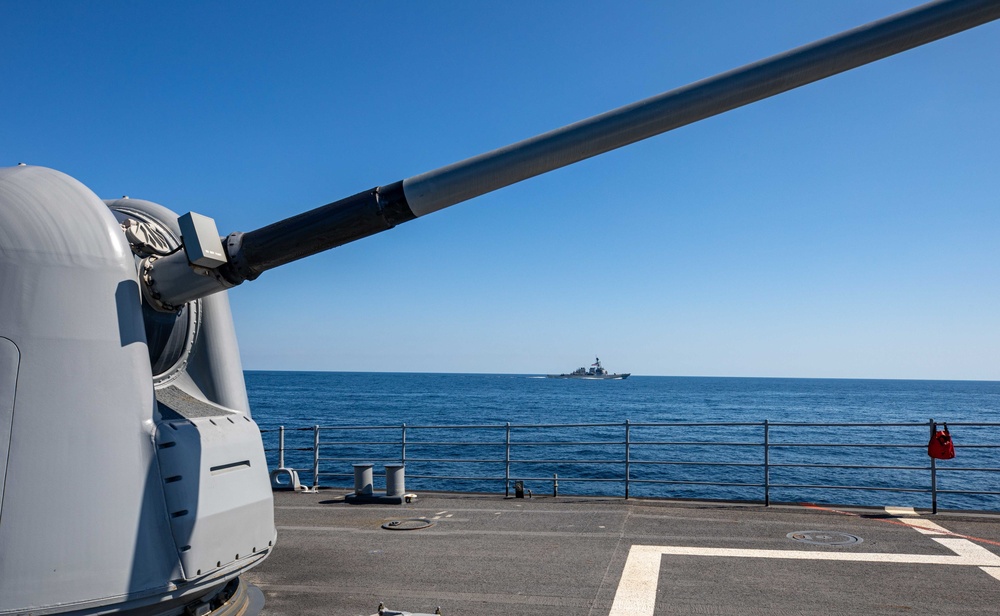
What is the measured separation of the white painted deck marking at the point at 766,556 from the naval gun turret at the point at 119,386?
3.33 m

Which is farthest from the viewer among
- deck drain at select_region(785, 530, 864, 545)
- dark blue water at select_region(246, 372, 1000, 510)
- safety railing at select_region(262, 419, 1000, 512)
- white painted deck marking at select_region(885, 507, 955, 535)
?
safety railing at select_region(262, 419, 1000, 512)

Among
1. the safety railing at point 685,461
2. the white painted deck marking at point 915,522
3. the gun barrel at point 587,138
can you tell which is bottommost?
the safety railing at point 685,461

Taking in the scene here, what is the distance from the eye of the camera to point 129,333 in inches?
170

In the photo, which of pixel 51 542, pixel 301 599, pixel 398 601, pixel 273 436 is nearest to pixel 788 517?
pixel 398 601

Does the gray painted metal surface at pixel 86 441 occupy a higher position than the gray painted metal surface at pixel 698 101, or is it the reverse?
the gray painted metal surface at pixel 698 101

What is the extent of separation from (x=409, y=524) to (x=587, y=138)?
664 cm

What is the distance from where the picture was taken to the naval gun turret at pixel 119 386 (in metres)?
3.84

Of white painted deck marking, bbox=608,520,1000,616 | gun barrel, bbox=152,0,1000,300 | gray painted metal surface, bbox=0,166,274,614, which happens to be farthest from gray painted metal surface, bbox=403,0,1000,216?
white painted deck marking, bbox=608,520,1000,616

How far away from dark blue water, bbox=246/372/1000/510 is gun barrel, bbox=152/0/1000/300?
3.84m

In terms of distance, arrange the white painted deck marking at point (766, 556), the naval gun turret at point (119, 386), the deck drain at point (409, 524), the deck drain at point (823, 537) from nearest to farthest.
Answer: the naval gun turret at point (119, 386), the white painted deck marking at point (766, 556), the deck drain at point (823, 537), the deck drain at point (409, 524)

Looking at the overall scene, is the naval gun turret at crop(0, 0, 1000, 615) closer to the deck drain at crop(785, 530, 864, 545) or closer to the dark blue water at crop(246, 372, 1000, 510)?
the dark blue water at crop(246, 372, 1000, 510)

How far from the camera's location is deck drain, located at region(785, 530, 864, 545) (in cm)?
775

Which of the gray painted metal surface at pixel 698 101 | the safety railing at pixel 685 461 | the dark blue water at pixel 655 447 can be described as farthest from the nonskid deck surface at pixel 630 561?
the safety railing at pixel 685 461

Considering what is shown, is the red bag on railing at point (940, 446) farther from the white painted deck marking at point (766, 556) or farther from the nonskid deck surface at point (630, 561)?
the white painted deck marking at point (766, 556)
